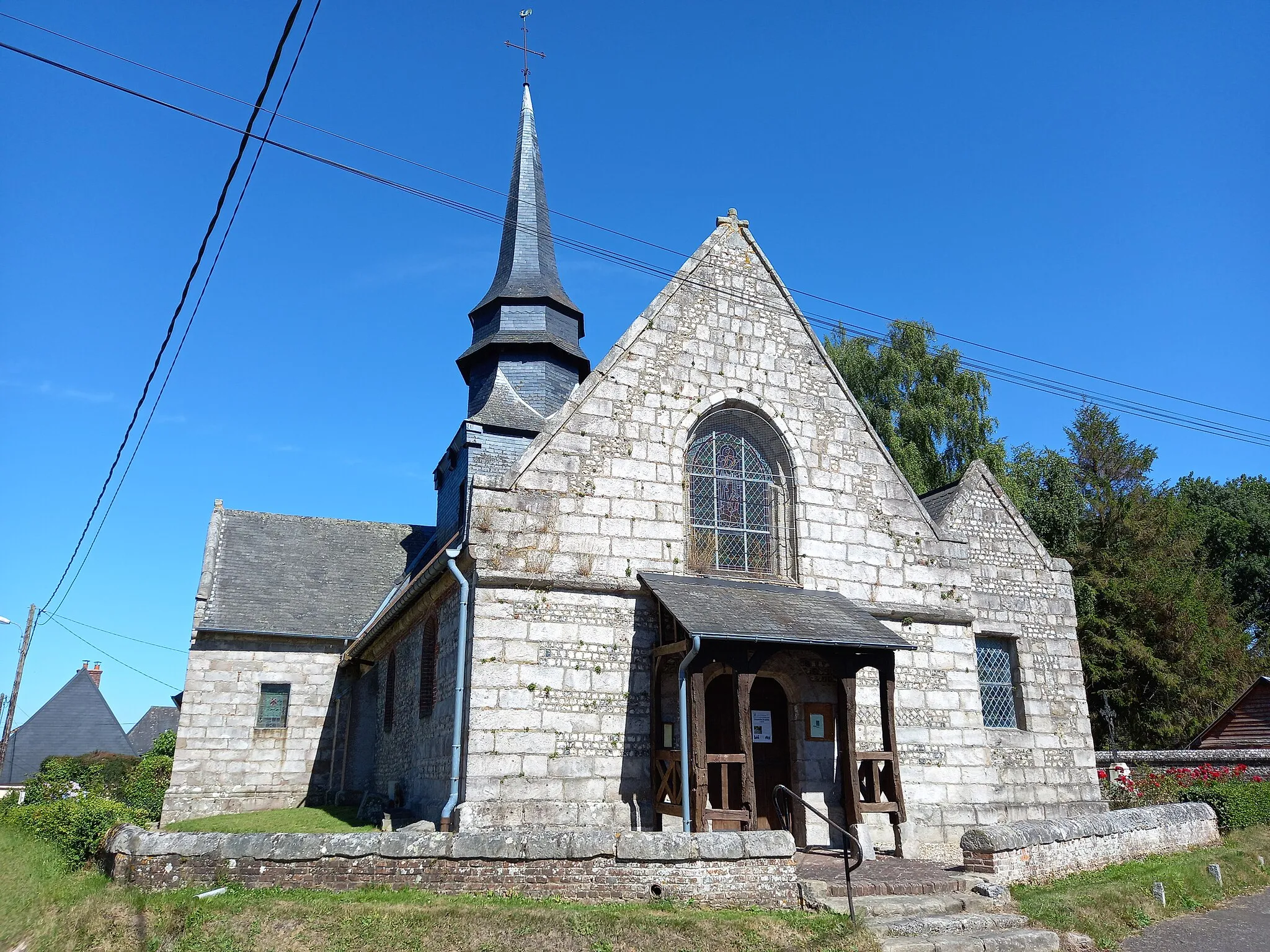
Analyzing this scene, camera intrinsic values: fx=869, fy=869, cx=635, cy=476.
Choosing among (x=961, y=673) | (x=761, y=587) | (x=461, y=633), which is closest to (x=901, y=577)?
(x=961, y=673)

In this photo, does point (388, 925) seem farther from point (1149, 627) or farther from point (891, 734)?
point (1149, 627)

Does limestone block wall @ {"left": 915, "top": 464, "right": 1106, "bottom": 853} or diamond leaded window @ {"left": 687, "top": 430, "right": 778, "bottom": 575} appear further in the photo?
limestone block wall @ {"left": 915, "top": 464, "right": 1106, "bottom": 853}

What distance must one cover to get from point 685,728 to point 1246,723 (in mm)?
19999

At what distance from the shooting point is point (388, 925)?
6895 mm

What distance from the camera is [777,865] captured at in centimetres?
823

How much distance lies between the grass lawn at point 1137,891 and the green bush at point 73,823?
33.6 feet


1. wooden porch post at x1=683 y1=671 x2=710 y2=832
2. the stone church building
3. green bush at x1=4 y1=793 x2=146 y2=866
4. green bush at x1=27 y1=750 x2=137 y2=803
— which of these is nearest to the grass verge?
wooden porch post at x1=683 y1=671 x2=710 y2=832

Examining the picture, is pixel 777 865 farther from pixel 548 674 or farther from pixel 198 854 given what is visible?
pixel 198 854

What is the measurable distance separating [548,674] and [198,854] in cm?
436

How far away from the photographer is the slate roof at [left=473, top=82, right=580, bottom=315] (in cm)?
2478

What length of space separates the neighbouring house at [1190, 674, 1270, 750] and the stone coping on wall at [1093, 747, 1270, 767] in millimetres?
3953

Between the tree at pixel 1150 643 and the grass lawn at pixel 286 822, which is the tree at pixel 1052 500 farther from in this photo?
the grass lawn at pixel 286 822

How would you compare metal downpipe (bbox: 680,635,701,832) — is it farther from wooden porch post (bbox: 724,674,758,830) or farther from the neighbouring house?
the neighbouring house

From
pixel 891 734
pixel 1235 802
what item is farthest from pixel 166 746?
pixel 1235 802
